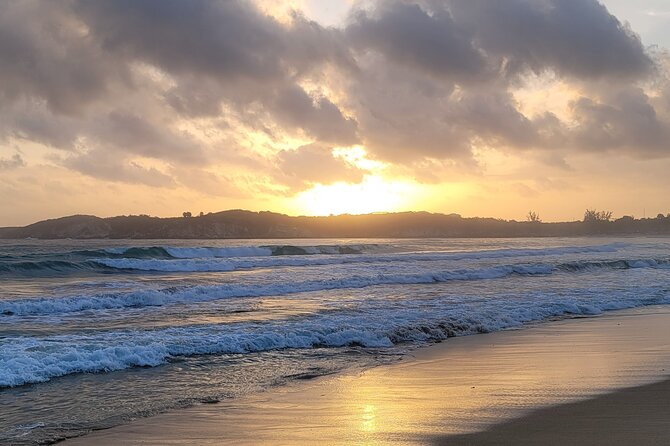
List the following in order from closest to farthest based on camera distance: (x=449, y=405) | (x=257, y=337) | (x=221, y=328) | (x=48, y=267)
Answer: (x=449, y=405) < (x=257, y=337) < (x=221, y=328) < (x=48, y=267)

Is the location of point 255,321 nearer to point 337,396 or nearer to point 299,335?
point 299,335

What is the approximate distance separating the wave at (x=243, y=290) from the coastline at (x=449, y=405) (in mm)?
11025

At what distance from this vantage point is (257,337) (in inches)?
456

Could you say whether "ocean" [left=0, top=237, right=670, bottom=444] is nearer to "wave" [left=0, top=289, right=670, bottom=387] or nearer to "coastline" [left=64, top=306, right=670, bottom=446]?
"wave" [left=0, top=289, right=670, bottom=387]

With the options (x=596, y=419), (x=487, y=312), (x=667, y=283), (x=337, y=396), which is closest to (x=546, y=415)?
(x=596, y=419)

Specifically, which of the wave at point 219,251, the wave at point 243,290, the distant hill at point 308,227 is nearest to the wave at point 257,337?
the wave at point 243,290

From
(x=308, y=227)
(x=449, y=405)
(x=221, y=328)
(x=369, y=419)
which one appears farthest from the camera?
(x=308, y=227)

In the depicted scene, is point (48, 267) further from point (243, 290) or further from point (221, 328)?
point (221, 328)

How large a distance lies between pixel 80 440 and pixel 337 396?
3.03 metres

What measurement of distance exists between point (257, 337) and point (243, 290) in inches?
430

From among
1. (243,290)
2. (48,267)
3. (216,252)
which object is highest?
(216,252)

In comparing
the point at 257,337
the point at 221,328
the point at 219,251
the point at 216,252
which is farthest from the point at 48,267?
the point at 257,337

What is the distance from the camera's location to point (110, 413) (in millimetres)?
6895

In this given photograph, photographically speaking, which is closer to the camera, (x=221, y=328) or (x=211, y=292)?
(x=221, y=328)
